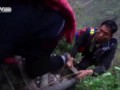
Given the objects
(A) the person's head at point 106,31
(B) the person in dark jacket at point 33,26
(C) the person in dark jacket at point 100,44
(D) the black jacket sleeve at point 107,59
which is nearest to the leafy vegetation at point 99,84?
(C) the person in dark jacket at point 100,44

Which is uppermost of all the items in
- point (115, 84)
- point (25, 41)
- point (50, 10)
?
point (50, 10)

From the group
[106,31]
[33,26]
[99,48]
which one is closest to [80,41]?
[99,48]

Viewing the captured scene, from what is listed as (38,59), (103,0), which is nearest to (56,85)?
(38,59)

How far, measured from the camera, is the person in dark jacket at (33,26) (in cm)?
253

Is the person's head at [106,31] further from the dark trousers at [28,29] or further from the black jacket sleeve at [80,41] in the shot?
the dark trousers at [28,29]

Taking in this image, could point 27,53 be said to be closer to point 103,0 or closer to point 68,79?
point 68,79

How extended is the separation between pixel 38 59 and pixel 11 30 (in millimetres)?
603

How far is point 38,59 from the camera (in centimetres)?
310

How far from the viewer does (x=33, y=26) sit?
2.62m

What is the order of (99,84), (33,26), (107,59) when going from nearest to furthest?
(33,26), (99,84), (107,59)

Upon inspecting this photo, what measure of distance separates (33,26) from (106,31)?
3224mm

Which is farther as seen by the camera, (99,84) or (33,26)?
(99,84)

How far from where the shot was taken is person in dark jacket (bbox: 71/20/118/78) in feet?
18.5

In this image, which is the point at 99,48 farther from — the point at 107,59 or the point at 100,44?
the point at 107,59
